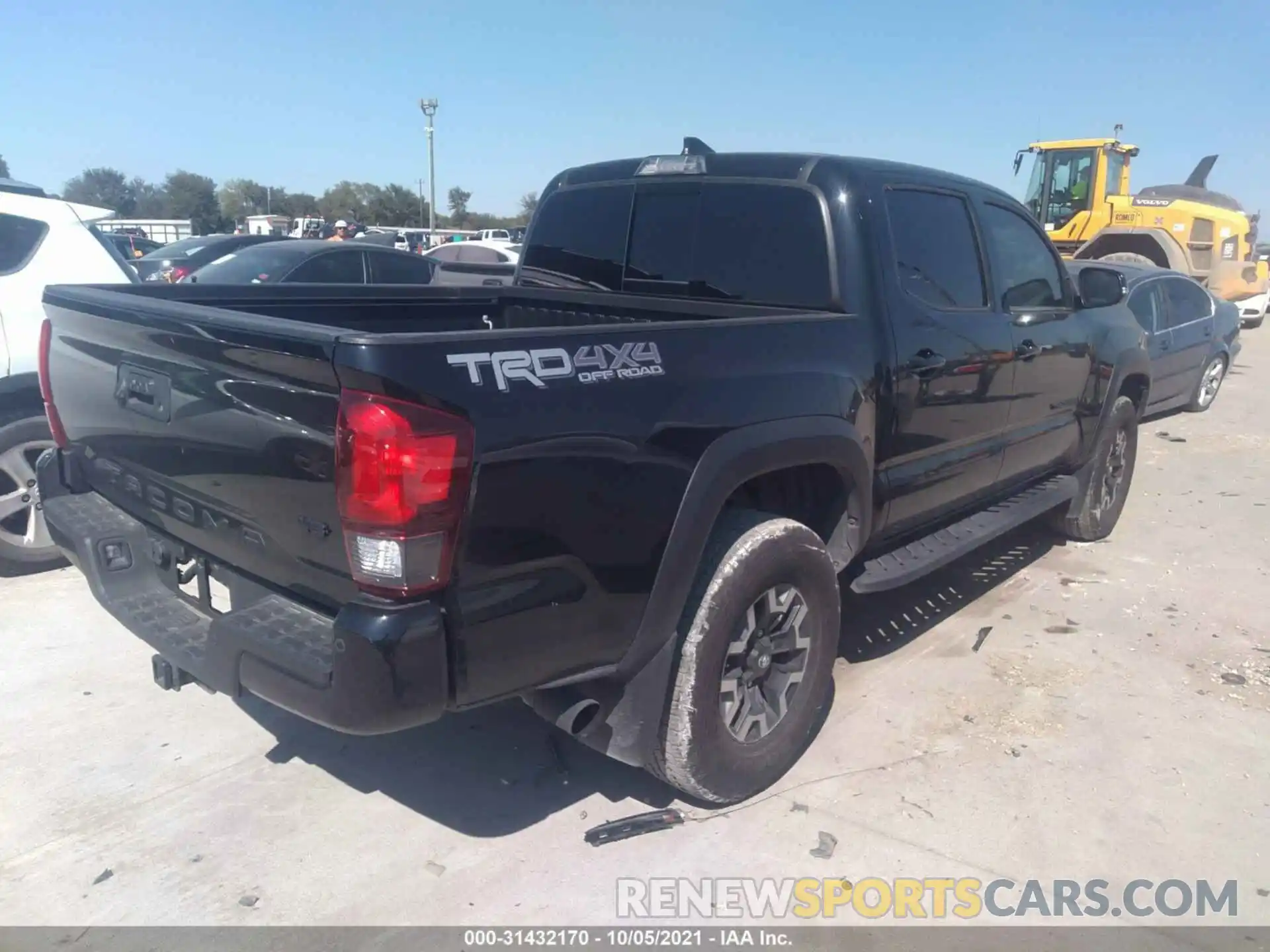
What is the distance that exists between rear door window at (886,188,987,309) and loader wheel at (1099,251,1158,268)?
1255cm

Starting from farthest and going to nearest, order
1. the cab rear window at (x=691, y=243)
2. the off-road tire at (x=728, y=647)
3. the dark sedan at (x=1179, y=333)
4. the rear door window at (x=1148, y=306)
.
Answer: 1. the dark sedan at (x=1179, y=333)
2. the rear door window at (x=1148, y=306)
3. the cab rear window at (x=691, y=243)
4. the off-road tire at (x=728, y=647)

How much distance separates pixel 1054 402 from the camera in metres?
5.11

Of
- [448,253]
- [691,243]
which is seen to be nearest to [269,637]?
[691,243]

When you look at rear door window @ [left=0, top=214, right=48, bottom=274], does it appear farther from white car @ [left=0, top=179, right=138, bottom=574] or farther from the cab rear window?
the cab rear window

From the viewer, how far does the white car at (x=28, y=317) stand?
485 cm

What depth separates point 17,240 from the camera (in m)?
5.09

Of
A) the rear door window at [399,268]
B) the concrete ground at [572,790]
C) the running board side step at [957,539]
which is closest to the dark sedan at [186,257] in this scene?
the rear door window at [399,268]

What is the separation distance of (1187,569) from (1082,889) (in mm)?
3580

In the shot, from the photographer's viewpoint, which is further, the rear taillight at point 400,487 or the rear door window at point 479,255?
the rear door window at point 479,255

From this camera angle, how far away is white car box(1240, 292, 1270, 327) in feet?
73.6

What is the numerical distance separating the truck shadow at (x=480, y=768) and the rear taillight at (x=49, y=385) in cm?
123

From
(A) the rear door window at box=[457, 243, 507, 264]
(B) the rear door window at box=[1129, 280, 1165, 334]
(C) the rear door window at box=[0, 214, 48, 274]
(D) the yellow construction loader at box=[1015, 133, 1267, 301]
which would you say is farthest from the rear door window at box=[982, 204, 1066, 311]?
(D) the yellow construction loader at box=[1015, 133, 1267, 301]

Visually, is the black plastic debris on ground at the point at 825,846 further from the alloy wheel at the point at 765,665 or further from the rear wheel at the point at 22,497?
the rear wheel at the point at 22,497

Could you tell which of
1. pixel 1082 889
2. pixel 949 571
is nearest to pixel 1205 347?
pixel 949 571
